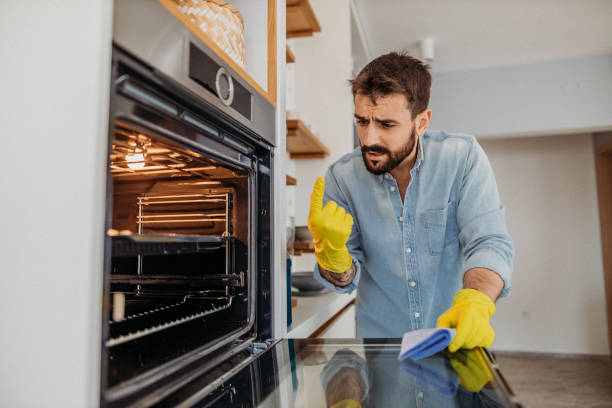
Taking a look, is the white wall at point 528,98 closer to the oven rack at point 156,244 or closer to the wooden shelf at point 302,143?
the wooden shelf at point 302,143

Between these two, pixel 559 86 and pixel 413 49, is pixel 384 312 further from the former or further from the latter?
pixel 559 86

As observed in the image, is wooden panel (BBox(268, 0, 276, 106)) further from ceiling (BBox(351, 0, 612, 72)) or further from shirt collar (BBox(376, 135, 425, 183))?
ceiling (BBox(351, 0, 612, 72))

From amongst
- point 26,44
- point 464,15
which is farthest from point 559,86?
point 26,44

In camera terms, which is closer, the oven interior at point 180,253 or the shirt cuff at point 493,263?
the oven interior at point 180,253

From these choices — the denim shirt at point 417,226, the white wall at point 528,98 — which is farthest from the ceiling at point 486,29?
the denim shirt at point 417,226

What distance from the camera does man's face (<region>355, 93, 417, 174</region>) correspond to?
1221 mm

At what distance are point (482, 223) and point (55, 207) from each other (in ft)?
3.46

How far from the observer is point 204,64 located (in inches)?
24.8

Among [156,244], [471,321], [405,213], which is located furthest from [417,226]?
[156,244]

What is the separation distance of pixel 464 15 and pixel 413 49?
0.56m

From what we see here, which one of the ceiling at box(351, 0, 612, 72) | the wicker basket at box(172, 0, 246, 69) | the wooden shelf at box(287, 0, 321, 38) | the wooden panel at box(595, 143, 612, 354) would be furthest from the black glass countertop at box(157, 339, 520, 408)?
the wooden panel at box(595, 143, 612, 354)

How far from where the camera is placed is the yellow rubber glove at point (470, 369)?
0.58m

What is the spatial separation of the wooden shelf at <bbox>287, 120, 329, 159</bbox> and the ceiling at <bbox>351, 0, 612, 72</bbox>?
104 cm

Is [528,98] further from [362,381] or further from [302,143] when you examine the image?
[362,381]
